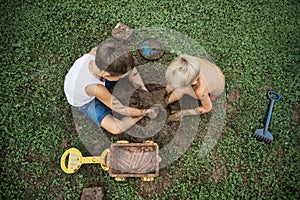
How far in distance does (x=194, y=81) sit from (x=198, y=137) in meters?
0.92

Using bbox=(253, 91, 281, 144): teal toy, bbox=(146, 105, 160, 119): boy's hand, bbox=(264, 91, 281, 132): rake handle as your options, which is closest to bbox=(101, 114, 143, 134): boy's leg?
bbox=(146, 105, 160, 119): boy's hand

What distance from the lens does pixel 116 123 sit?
10.0 feet

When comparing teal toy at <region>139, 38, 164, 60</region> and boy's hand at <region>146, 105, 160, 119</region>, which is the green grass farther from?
boy's hand at <region>146, 105, 160, 119</region>

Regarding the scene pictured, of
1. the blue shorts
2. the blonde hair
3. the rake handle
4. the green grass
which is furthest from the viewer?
the rake handle

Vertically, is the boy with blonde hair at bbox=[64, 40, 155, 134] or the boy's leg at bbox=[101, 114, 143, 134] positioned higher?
the boy with blonde hair at bbox=[64, 40, 155, 134]

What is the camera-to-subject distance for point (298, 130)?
10.9 feet

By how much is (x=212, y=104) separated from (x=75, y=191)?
1.96 metres

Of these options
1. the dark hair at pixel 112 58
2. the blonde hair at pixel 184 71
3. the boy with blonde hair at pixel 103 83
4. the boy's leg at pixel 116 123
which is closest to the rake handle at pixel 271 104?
the blonde hair at pixel 184 71

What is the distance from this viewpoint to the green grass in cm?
314

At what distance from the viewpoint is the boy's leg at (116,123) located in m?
3.03

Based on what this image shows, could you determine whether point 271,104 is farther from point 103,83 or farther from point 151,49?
point 103,83

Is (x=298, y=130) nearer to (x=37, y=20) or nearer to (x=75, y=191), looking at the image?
(x=75, y=191)

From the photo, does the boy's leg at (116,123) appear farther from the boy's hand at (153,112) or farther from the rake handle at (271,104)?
the rake handle at (271,104)

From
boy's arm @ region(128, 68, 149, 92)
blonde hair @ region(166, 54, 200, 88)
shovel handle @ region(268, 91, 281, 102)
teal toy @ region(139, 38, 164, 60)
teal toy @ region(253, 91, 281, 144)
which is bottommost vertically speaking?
teal toy @ region(253, 91, 281, 144)
